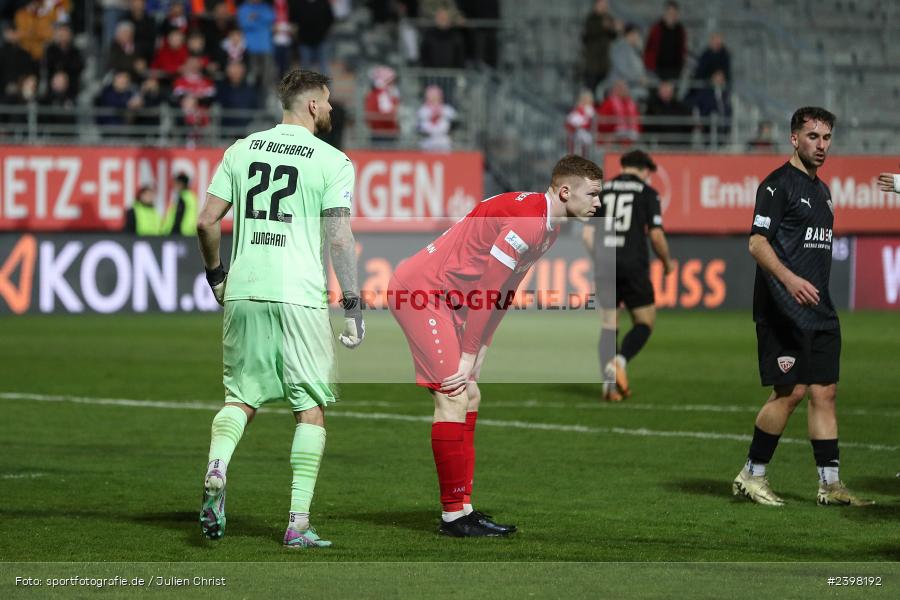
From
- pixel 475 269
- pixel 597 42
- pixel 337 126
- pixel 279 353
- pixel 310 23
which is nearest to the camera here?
pixel 279 353

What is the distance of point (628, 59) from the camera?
94.1 ft

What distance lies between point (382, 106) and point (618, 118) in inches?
157

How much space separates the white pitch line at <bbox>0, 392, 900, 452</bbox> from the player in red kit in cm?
426

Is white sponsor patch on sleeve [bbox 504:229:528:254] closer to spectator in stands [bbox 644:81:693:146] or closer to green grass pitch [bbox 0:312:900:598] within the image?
green grass pitch [bbox 0:312:900:598]

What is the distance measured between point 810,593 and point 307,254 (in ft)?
9.16

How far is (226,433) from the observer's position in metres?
7.32

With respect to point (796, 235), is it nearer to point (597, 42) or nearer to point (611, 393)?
point (611, 393)

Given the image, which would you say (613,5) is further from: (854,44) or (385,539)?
(385,539)

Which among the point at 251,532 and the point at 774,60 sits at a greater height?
the point at 774,60

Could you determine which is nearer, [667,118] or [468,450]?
[468,450]

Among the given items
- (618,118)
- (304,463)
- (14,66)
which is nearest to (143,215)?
(14,66)

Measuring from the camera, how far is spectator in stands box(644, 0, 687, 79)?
28.2 m

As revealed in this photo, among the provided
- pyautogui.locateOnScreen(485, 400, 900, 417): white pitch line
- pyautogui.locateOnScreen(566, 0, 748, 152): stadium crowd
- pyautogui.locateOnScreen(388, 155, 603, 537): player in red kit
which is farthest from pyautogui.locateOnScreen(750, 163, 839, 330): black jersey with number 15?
pyautogui.locateOnScreen(566, 0, 748, 152): stadium crowd

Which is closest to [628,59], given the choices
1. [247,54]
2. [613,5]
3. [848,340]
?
[613,5]
